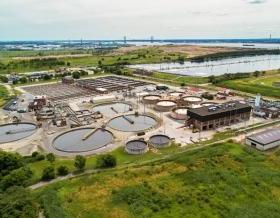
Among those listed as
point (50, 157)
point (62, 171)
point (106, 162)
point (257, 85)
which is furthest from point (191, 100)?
point (62, 171)

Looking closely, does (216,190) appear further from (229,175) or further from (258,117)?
(258,117)

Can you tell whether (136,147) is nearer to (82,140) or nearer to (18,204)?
(82,140)

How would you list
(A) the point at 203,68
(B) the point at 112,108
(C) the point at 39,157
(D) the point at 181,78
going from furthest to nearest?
(A) the point at 203,68
(D) the point at 181,78
(B) the point at 112,108
(C) the point at 39,157

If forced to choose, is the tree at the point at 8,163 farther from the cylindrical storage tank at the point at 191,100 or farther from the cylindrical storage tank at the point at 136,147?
the cylindrical storage tank at the point at 191,100

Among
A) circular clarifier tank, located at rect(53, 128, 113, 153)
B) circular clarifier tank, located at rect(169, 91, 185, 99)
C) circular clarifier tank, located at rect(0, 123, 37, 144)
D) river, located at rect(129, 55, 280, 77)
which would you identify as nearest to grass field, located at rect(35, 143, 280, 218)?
circular clarifier tank, located at rect(53, 128, 113, 153)

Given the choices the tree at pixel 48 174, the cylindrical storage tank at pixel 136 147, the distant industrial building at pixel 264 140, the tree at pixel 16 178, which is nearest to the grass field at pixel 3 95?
the tree at pixel 16 178

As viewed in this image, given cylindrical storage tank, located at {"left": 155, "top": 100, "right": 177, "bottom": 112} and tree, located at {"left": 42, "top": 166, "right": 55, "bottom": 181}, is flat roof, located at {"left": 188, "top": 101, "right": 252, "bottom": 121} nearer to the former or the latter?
cylindrical storage tank, located at {"left": 155, "top": 100, "right": 177, "bottom": 112}

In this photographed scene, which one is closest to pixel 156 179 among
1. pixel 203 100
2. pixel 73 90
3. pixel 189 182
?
pixel 189 182

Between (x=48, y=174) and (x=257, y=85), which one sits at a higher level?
(x=257, y=85)
